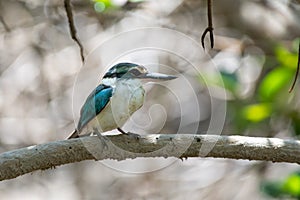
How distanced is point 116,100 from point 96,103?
0.05 metres

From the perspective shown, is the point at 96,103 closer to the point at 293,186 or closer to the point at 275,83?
the point at 293,186

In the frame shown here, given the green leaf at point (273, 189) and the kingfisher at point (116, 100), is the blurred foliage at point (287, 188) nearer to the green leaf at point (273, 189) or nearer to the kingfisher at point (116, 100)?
the green leaf at point (273, 189)

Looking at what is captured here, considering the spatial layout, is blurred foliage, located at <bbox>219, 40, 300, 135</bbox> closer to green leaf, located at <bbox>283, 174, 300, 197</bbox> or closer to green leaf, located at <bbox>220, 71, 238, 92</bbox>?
green leaf, located at <bbox>220, 71, 238, 92</bbox>

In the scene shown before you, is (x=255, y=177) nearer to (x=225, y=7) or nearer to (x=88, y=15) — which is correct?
(x=225, y=7)

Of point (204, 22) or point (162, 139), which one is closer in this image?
point (162, 139)

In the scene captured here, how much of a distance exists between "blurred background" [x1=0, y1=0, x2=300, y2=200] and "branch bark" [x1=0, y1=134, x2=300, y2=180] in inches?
72.5

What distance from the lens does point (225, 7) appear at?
3.67 meters

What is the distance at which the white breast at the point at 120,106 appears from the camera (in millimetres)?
1957

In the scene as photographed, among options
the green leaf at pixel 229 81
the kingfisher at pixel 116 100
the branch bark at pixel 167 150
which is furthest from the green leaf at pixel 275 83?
the branch bark at pixel 167 150

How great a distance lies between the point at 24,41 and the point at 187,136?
236 centimetres

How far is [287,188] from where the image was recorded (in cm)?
240

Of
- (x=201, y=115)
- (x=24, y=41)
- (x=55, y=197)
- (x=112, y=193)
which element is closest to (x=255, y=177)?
(x=201, y=115)

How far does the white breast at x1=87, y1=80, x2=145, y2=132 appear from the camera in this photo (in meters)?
1.96

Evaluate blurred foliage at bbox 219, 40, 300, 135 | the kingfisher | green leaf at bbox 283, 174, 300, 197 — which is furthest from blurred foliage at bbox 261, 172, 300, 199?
the kingfisher
